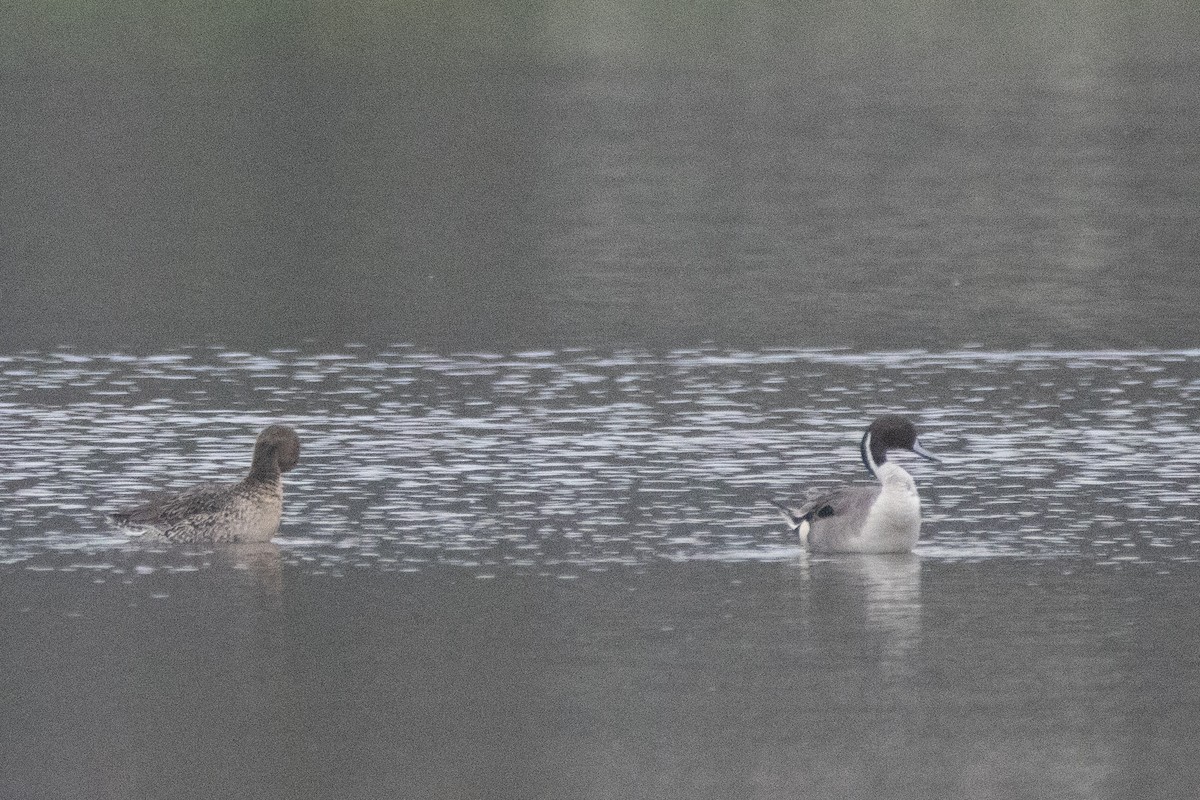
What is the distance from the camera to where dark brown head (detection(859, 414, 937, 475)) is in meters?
13.2

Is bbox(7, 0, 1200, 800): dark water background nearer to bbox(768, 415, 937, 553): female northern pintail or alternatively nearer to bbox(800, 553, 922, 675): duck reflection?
bbox(800, 553, 922, 675): duck reflection

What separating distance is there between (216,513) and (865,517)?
302 cm

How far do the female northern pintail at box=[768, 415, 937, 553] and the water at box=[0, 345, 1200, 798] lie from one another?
0.17 metres

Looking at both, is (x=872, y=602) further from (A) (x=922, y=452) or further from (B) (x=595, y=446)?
(B) (x=595, y=446)

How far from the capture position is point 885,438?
13.3m

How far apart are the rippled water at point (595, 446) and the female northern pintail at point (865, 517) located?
159 millimetres

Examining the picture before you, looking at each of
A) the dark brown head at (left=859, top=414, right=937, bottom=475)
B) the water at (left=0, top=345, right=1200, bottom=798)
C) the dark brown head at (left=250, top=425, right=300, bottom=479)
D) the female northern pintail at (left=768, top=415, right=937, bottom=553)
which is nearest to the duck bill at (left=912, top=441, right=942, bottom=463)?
the dark brown head at (left=859, top=414, right=937, bottom=475)

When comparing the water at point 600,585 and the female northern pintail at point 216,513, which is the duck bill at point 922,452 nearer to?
the water at point 600,585

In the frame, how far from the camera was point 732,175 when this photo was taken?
29.6 metres

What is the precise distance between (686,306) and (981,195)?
854 cm

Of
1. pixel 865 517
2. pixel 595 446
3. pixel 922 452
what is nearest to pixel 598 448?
pixel 595 446

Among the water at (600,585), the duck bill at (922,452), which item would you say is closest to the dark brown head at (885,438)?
the duck bill at (922,452)

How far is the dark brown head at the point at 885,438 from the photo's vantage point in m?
13.2

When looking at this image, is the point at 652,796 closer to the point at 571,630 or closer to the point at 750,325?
A: the point at 571,630
